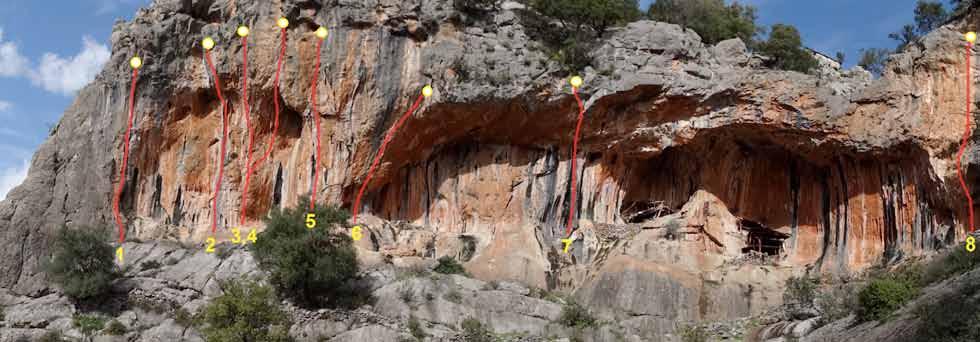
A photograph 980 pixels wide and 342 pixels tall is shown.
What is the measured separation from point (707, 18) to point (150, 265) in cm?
2473

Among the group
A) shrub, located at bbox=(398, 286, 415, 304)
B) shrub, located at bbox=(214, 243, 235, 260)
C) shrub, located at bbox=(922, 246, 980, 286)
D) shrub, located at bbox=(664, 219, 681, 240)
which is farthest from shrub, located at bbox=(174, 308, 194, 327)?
shrub, located at bbox=(922, 246, 980, 286)

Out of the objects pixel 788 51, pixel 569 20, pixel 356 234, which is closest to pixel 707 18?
pixel 788 51

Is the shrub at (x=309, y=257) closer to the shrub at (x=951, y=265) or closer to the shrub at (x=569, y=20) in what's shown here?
the shrub at (x=569, y=20)

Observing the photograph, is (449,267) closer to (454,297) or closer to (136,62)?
(454,297)

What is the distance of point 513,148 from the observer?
3866cm

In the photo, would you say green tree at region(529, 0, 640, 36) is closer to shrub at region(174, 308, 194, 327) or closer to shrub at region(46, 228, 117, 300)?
shrub at region(174, 308, 194, 327)

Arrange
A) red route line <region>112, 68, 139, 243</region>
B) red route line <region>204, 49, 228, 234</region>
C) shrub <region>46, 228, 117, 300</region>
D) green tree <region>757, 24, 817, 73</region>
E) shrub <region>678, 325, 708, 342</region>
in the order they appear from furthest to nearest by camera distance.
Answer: green tree <region>757, 24, 817, 73</region> → red route line <region>204, 49, 228, 234</region> → red route line <region>112, 68, 139, 243</region> → shrub <region>46, 228, 117, 300</region> → shrub <region>678, 325, 708, 342</region>

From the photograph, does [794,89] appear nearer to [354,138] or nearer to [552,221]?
[552,221]

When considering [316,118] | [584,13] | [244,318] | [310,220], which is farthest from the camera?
[584,13]

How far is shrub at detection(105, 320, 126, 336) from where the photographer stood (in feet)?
102

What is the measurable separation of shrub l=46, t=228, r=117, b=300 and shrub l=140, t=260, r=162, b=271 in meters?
1.10

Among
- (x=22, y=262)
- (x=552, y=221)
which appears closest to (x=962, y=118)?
(x=552, y=221)

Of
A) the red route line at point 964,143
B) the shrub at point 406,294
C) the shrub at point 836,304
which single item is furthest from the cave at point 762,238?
the shrub at point 406,294

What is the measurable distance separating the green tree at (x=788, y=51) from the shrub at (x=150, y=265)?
24464 millimetres
